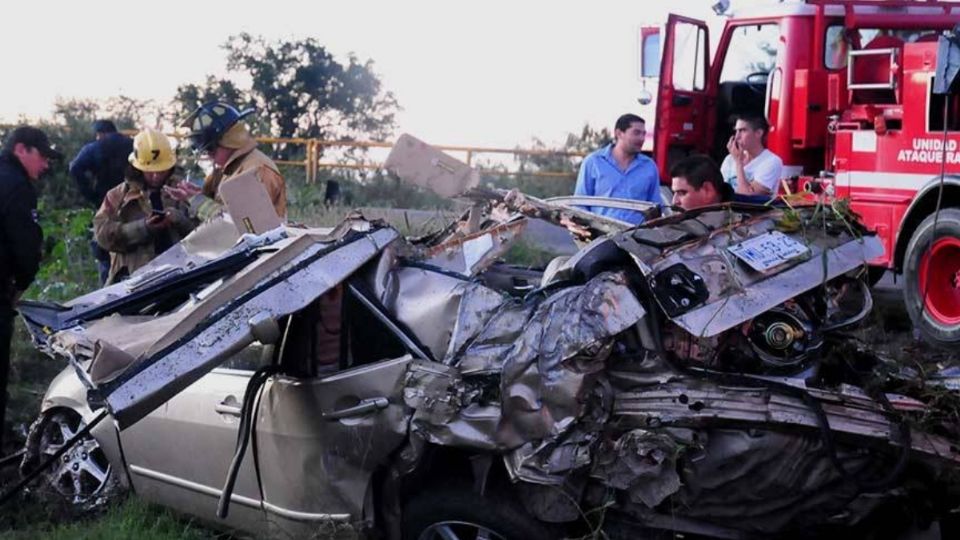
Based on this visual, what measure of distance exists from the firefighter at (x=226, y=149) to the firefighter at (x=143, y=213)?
54 cm

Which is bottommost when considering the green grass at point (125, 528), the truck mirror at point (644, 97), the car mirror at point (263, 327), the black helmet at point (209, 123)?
the green grass at point (125, 528)

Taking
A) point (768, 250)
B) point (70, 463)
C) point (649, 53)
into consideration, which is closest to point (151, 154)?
point (70, 463)

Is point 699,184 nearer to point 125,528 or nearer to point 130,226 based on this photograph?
point 125,528

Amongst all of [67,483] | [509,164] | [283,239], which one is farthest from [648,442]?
[509,164]

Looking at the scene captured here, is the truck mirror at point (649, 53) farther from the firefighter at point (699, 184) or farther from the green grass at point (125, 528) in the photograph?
the green grass at point (125, 528)

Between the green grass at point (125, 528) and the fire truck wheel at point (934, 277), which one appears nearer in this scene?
the green grass at point (125, 528)

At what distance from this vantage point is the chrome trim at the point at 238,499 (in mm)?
5059

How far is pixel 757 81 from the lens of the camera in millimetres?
12727

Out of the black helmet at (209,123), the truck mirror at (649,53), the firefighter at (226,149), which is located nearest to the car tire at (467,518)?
the firefighter at (226,149)

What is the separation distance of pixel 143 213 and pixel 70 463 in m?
2.26

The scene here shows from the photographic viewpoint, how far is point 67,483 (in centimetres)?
640

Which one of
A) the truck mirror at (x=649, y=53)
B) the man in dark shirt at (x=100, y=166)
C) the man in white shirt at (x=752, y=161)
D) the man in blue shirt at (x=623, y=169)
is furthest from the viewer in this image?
the truck mirror at (x=649, y=53)

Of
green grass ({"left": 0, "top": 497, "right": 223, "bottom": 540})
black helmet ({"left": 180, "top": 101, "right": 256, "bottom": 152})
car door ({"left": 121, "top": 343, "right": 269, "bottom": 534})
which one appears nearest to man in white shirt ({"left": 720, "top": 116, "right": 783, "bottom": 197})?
black helmet ({"left": 180, "top": 101, "right": 256, "bottom": 152})

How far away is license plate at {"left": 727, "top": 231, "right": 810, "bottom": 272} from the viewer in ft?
15.8
